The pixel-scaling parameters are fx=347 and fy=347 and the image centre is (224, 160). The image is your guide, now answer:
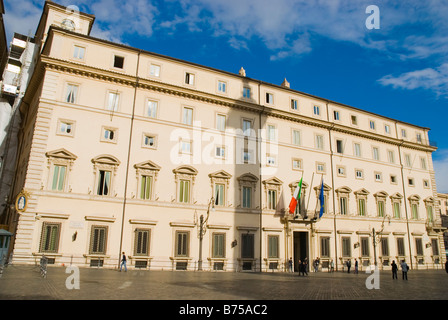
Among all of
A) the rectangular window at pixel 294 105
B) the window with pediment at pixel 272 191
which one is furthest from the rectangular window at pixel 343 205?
the rectangular window at pixel 294 105

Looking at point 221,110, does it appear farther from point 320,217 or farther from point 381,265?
point 381,265

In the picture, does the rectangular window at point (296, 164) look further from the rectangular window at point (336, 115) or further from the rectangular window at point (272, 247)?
the rectangular window at point (336, 115)

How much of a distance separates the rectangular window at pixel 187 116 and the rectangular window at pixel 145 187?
6350 millimetres

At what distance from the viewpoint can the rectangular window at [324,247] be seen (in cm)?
3555

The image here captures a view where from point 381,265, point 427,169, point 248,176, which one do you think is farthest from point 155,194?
point 427,169

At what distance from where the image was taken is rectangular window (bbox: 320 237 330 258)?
3555cm

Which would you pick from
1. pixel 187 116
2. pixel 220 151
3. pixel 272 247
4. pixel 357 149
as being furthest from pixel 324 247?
pixel 187 116

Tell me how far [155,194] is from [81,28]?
72.1 feet

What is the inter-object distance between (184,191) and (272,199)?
928cm

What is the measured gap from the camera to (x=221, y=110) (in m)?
33.9

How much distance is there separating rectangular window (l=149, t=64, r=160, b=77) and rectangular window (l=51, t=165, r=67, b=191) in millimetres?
11293

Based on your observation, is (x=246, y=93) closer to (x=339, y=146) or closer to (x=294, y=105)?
(x=294, y=105)

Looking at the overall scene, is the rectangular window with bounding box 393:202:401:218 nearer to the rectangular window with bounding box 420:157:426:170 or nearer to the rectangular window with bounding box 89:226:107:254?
the rectangular window with bounding box 420:157:426:170

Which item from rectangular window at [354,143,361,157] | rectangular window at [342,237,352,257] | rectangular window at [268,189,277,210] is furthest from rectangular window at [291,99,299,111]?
rectangular window at [342,237,352,257]
